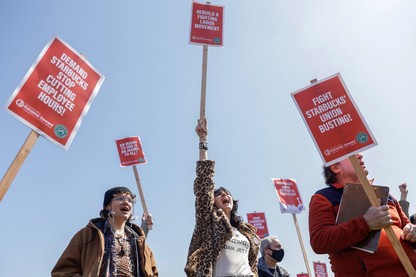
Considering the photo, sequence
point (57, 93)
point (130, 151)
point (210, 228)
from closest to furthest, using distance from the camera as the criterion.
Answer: point (57, 93), point (210, 228), point (130, 151)

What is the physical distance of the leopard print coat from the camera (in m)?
3.54

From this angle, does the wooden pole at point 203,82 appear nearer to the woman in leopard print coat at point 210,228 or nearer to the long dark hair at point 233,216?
the woman in leopard print coat at point 210,228

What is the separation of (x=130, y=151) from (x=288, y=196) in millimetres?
3627

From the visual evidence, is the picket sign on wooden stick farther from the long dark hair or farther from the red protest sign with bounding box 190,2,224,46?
the red protest sign with bounding box 190,2,224,46

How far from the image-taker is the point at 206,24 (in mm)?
5535

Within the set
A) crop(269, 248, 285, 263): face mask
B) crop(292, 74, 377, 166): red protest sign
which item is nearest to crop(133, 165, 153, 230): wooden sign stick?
crop(269, 248, 285, 263): face mask

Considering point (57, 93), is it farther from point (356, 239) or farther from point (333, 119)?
point (356, 239)

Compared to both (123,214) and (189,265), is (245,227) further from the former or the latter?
(123,214)

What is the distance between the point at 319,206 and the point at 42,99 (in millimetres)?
2284

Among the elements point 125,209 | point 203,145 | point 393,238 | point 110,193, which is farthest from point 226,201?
point 393,238

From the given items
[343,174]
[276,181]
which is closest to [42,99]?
[343,174]

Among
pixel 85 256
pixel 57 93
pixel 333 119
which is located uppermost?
pixel 57 93

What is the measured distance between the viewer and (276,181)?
912 centimetres

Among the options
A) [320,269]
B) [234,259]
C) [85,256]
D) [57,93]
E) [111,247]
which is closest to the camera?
[57,93]
